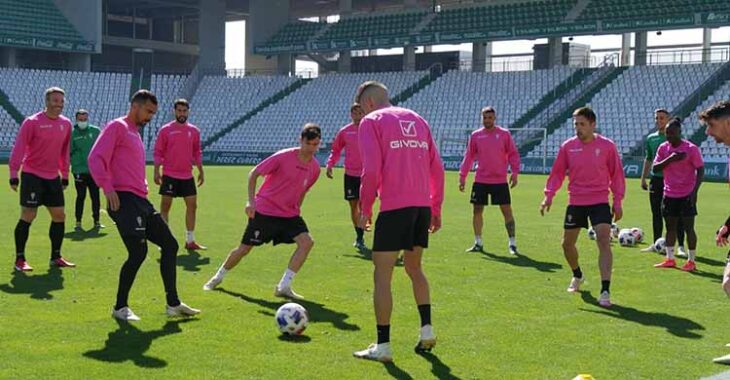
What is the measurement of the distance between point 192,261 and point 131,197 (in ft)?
13.2

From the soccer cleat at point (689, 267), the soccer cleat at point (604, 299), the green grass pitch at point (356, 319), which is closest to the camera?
the green grass pitch at point (356, 319)

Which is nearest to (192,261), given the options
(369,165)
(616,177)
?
(616,177)

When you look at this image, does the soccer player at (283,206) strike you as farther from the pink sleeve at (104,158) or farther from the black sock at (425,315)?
the black sock at (425,315)

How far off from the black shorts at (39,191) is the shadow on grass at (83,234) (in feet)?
11.7

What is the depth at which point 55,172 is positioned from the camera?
425 inches

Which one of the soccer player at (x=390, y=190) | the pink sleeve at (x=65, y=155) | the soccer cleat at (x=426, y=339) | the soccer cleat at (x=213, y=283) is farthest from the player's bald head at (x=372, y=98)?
the pink sleeve at (x=65, y=155)

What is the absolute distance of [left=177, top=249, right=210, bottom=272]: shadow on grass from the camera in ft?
37.1

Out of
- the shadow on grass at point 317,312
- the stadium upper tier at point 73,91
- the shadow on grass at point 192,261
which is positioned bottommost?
the shadow on grass at point 192,261

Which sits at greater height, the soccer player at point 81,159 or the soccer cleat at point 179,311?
the soccer player at point 81,159

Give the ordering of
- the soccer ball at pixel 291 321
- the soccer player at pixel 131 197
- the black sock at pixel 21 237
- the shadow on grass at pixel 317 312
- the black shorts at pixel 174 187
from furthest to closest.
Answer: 1. the black shorts at pixel 174 187
2. the black sock at pixel 21 237
3. the shadow on grass at pixel 317 312
4. the soccer player at pixel 131 197
5. the soccer ball at pixel 291 321

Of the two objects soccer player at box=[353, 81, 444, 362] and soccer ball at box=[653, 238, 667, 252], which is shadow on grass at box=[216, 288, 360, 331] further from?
soccer ball at box=[653, 238, 667, 252]

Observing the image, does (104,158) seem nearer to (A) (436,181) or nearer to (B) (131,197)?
(B) (131,197)

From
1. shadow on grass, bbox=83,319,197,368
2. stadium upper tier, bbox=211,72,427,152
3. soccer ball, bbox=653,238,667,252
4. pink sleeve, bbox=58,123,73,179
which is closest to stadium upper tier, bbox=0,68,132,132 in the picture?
stadium upper tier, bbox=211,72,427,152

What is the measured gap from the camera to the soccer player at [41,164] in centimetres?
1051
